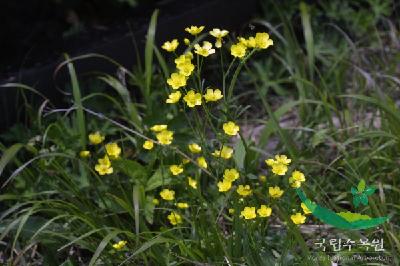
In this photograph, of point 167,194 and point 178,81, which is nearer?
point 178,81

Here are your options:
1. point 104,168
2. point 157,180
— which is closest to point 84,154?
point 104,168

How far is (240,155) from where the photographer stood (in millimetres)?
2117

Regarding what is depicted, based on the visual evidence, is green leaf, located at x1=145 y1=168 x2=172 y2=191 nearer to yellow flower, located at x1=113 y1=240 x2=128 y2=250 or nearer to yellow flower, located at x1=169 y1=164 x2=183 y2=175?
yellow flower, located at x1=169 y1=164 x2=183 y2=175

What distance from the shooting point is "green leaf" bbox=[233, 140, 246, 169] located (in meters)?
2.09

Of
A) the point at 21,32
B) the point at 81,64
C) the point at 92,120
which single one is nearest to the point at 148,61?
the point at 92,120

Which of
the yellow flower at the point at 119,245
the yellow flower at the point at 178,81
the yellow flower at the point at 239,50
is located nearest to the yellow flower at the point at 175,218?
the yellow flower at the point at 119,245

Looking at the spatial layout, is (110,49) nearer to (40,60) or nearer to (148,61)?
(40,60)

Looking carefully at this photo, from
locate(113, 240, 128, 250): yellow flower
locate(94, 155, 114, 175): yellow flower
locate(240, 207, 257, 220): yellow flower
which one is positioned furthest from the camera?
locate(94, 155, 114, 175): yellow flower

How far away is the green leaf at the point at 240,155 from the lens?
2086 millimetres

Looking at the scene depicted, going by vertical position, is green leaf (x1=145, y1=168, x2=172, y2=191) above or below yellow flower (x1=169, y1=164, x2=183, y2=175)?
below

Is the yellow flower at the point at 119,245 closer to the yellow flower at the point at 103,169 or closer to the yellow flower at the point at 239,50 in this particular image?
the yellow flower at the point at 103,169

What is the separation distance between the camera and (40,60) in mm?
3008

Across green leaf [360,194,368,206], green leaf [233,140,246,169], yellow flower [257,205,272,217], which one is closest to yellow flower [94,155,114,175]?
green leaf [233,140,246,169]

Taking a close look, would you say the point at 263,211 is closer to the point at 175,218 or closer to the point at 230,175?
the point at 230,175
